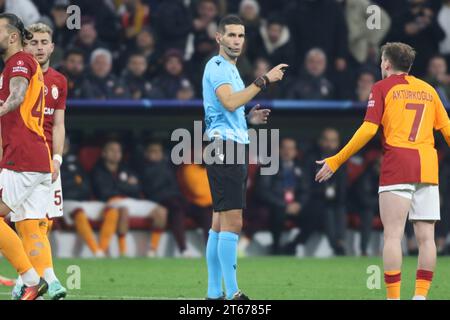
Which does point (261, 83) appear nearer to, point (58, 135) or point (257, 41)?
point (58, 135)

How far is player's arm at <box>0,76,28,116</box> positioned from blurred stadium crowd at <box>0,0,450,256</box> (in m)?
7.14

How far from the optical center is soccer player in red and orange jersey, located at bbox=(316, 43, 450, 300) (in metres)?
9.49

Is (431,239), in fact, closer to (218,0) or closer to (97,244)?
(97,244)

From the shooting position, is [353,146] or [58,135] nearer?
[353,146]

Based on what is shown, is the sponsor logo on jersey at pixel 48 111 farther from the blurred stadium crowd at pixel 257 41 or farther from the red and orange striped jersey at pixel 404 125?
the blurred stadium crowd at pixel 257 41

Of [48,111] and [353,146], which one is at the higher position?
[48,111]

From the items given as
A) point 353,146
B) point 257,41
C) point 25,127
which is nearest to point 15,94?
point 25,127

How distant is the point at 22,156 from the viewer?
31.3ft

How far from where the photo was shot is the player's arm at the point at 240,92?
9.83 m

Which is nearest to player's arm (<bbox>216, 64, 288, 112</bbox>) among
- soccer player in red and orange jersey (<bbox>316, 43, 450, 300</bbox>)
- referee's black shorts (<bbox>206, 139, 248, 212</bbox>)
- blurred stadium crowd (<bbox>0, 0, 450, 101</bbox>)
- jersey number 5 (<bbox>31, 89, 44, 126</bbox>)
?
referee's black shorts (<bbox>206, 139, 248, 212</bbox>)

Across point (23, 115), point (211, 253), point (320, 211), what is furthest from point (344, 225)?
point (23, 115)

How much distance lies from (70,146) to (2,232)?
763 centimetres

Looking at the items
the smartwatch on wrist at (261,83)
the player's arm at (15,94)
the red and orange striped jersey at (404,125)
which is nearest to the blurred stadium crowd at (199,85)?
the smartwatch on wrist at (261,83)

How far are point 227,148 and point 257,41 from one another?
800 cm
